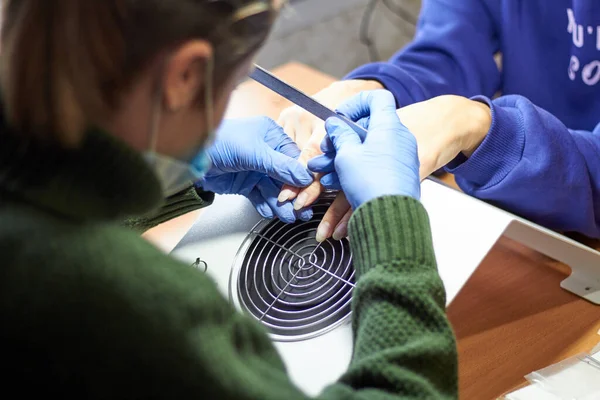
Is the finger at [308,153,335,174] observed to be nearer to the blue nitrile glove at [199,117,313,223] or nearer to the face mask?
the blue nitrile glove at [199,117,313,223]

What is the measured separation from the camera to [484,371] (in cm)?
80

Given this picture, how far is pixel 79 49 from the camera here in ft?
1.42

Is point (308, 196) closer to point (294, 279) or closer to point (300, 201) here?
point (300, 201)

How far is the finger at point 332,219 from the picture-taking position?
2.66ft

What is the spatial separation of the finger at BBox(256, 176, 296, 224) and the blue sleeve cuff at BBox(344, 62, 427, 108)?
343mm

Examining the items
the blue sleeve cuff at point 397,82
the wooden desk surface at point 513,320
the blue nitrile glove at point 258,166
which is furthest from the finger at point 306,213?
the blue sleeve cuff at point 397,82

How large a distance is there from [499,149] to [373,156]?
10.6 inches

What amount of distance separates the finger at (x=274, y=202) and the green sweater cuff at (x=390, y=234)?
0.61 feet

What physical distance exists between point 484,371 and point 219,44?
0.56 metres

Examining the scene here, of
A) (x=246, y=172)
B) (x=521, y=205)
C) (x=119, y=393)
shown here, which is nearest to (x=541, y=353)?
(x=521, y=205)

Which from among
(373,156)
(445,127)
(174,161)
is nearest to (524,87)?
(445,127)

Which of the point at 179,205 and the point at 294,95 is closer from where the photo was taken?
the point at 294,95

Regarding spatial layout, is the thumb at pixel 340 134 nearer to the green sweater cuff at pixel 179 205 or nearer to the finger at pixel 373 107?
the finger at pixel 373 107

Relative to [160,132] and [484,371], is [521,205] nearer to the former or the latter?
[484,371]
